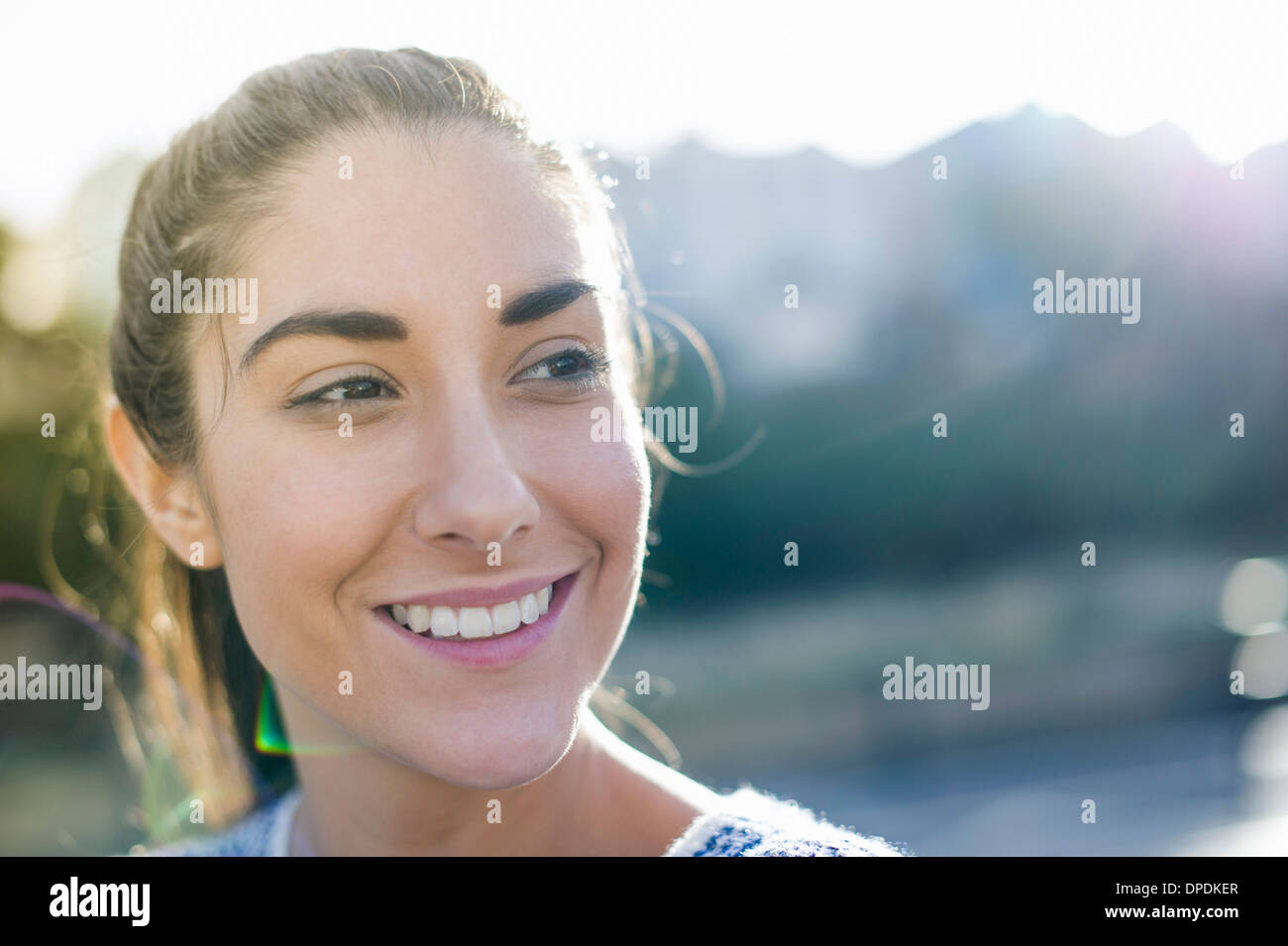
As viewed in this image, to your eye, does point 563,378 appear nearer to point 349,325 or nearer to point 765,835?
point 349,325

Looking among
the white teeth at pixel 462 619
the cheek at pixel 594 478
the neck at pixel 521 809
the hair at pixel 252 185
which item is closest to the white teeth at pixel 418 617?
the white teeth at pixel 462 619

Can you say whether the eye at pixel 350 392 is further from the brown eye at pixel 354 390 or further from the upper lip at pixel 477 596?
the upper lip at pixel 477 596

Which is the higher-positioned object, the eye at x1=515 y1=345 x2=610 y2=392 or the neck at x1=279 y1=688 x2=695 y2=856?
the eye at x1=515 y1=345 x2=610 y2=392

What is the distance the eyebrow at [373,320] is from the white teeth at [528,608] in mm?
444

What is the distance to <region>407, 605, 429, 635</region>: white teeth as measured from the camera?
1.58 m

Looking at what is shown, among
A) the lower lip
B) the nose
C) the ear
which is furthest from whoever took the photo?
the ear

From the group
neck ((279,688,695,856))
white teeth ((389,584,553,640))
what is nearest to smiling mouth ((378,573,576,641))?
white teeth ((389,584,553,640))

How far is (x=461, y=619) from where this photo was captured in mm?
1583

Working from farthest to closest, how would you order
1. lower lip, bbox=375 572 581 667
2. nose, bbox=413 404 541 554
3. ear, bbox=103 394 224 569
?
1. ear, bbox=103 394 224 569
2. lower lip, bbox=375 572 581 667
3. nose, bbox=413 404 541 554

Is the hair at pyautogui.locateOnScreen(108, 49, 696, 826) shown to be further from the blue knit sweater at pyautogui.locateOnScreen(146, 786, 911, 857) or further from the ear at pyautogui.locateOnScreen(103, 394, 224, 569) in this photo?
the blue knit sweater at pyautogui.locateOnScreen(146, 786, 911, 857)

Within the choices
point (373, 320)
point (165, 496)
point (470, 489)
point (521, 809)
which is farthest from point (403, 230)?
point (521, 809)

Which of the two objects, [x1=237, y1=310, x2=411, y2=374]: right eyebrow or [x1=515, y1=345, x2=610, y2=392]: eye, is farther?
[x1=515, y1=345, x2=610, y2=392]: eye

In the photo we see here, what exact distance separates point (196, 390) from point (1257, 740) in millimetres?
9984

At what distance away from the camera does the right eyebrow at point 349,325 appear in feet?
4.90
